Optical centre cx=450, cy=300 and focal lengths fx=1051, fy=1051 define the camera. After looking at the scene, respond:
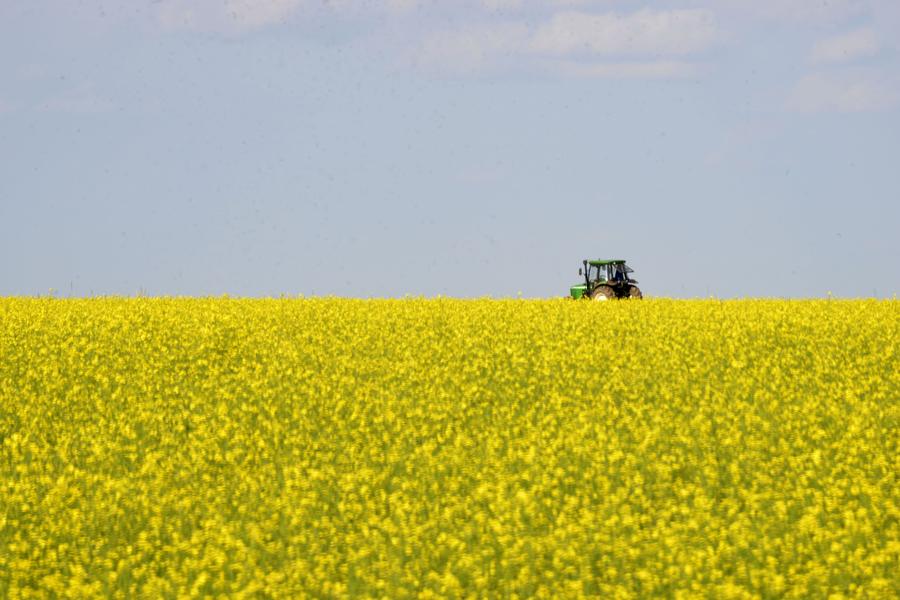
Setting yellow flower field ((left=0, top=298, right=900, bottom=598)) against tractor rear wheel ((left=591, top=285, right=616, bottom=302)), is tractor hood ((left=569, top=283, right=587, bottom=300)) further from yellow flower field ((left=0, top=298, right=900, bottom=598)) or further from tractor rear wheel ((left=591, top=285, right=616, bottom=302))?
yellow flower field ((left=0, top=298, right=900, bottom=598))

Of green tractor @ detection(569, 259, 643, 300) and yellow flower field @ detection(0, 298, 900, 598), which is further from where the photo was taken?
green tractor @ detection(569, 259, 643, 300)

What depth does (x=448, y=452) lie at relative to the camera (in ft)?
43.9

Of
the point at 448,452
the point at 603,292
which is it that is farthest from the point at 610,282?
the point at 448,452

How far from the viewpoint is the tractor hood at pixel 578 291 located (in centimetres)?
3366

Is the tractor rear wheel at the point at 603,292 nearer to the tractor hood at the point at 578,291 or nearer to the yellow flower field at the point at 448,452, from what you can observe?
the tractor hood at the point at 578,291

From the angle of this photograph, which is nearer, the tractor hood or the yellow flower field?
the yellow flower field

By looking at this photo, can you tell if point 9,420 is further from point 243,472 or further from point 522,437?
point 522,437

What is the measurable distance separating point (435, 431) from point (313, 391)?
2488mm

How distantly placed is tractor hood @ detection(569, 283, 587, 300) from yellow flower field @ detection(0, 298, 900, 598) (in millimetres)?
9972

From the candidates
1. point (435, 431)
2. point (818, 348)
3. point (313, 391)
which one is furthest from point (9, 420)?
point (818, 348)

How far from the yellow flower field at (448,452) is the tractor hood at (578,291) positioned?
393 inches

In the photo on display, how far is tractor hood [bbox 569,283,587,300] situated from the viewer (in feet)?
110

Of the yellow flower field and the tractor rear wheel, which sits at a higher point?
the tractor rear wheel

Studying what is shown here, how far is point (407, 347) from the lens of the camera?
19.2 m
